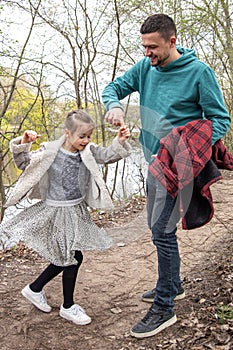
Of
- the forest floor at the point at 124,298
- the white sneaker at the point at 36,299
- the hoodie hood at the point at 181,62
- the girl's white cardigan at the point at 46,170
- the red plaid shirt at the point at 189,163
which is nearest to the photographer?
the red plaid shirt at the point at 189,163

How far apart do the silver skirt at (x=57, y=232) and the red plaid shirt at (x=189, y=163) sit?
65 centimetres

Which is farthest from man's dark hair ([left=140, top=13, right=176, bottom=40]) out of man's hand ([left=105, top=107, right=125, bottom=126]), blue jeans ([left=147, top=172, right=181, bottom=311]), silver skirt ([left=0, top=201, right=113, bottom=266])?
silver skirt ([left=0, top=201, right=113, bottom=266])

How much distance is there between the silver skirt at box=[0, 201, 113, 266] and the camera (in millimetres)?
2926

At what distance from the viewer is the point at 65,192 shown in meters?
2.94

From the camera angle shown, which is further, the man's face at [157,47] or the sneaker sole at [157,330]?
the sneaker sole at [157,330]

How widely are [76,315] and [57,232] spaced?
22.7 inches

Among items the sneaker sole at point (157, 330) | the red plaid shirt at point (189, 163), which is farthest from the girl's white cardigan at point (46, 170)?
the sneaker sole at point (157, 330)

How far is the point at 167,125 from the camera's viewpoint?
2.68 m

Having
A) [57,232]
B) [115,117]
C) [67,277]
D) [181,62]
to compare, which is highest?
[181,62]

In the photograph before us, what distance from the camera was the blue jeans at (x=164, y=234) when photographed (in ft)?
8.71

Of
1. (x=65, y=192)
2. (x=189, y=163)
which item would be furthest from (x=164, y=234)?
(x=65, y=192)

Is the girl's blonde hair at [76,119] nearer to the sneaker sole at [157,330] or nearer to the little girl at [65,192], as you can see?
the little girl at [65,192]

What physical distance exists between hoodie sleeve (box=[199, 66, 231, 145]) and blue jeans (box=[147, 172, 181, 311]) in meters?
0.43

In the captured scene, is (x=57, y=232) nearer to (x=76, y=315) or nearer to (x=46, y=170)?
(x=46, y=170)
